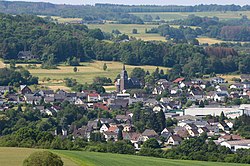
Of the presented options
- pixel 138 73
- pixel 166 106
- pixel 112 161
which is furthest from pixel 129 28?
pixel 112 161

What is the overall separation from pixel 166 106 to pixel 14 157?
1292 inches

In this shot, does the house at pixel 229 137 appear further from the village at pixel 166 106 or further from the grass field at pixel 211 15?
the grass field at pixel 211 15

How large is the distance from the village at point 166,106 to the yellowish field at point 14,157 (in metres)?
13.7

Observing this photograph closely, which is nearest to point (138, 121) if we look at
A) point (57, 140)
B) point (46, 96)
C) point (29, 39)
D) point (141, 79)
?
point (46, 96)

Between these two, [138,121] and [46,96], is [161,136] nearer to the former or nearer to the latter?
[138,121]

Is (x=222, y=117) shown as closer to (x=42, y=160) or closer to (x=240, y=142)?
(x=240, y=142)

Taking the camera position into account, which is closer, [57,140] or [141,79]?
[57,140]

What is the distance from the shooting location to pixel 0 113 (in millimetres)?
53438

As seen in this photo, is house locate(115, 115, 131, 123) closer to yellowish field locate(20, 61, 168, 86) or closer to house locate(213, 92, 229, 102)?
house locate(213, 92, 229, 102)

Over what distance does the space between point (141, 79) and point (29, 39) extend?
1535cm

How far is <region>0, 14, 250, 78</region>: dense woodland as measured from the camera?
79.2 metres

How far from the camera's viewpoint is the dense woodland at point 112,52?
79.2 metres

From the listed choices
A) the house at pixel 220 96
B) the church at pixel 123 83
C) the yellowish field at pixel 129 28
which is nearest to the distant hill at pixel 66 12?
the yellowish field at pixel 129 28

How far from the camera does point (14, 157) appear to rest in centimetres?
2827
